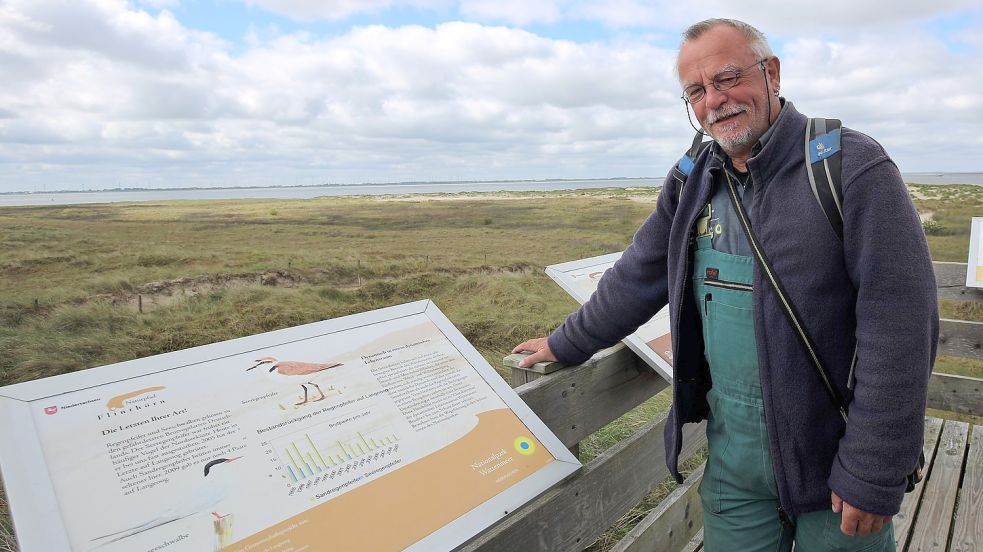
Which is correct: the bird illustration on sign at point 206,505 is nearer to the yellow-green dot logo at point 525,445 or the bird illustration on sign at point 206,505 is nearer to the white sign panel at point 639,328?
the yellow-green dot logo at point 525,445

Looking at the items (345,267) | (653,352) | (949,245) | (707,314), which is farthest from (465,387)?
(949,245)

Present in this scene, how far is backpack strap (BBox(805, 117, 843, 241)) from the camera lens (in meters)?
1.45

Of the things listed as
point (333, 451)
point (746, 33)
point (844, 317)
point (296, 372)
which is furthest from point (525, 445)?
point (746, 33)

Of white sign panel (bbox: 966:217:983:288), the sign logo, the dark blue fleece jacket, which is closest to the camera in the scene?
the sign logo

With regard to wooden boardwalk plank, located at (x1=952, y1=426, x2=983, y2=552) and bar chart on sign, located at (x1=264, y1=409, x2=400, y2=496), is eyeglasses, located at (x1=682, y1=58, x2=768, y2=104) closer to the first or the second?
bar chart on sign, located at (x1=264, y1=409, x2=400, y2=496)

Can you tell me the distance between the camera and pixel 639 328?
242 centimetres

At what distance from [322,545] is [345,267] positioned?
8.12m

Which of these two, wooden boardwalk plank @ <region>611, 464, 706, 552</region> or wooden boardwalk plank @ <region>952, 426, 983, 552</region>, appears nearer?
wooden boardwalk plank @ <region>611, 464, 706, 552</region>

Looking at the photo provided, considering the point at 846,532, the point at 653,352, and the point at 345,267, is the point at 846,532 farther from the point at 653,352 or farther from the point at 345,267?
the point at 345,267

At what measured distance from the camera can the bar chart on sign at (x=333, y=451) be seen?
50.9 inches

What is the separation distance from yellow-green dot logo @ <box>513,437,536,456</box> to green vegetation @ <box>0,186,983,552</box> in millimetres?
2237

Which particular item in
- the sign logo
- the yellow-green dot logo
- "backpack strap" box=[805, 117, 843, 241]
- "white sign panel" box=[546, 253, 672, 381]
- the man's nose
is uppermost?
the man's nose

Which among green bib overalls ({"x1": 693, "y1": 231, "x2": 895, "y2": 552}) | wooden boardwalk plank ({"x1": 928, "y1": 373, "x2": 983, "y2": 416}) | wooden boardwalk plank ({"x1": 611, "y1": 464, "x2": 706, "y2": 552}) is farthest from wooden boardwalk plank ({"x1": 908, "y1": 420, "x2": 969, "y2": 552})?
green bib overalls ({"x1": 693, "y1": 231, "x2": 895, "y2": 552})

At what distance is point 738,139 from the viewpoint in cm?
167
